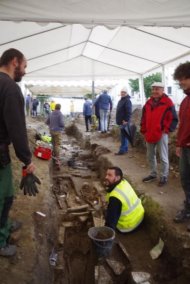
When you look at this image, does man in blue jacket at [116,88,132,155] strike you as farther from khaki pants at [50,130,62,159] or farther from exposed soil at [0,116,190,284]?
khaki pants at [50,130,62,159]

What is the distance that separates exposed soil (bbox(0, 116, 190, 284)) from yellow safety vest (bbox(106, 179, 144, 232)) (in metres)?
0.17

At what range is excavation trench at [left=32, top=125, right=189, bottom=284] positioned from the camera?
3.97 meters

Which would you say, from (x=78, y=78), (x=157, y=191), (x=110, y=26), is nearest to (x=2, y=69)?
(x=110, y=26)

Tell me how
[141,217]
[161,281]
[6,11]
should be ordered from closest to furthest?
[6,11]
[161,281]
[141,217]

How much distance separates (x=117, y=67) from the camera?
11438 millimetres

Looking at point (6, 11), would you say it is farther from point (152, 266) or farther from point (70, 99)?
point (70, 99)

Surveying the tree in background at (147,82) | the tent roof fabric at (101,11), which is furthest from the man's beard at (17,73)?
the tree in background at (147,82)

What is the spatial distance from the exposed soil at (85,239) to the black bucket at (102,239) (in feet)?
0.62

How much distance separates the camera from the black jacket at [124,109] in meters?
7.89

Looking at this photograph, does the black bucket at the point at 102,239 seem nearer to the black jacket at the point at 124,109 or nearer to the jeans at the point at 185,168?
the jeans at the point at 185,168

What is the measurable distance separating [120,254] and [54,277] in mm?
1041

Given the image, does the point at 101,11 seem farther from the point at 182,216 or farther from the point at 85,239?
the point at 85,239

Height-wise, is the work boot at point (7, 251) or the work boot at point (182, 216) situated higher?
the work boot at point (7, 251)

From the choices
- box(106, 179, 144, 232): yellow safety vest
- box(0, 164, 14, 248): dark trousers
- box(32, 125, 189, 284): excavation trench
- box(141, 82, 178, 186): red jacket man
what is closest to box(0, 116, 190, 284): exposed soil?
box(32, 125, 189, 284): excavation trench
